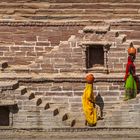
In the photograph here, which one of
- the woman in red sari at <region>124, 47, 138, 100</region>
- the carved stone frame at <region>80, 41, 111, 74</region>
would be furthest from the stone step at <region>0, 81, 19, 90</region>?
the woman in red sari at <region>124, 47, 138, 100</region>

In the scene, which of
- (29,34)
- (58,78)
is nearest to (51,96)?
(58,78)

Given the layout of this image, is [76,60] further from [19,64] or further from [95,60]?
[19,64]

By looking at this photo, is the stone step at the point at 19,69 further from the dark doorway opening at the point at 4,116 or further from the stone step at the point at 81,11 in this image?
the stone step at the point at 81,11

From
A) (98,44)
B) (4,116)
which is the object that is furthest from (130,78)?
(4,116)

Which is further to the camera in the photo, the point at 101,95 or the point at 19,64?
the point at 19,64

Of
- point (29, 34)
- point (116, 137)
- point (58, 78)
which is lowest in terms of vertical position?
point (116, 137)

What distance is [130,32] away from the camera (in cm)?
2589

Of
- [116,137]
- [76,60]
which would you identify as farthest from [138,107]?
[76,60]

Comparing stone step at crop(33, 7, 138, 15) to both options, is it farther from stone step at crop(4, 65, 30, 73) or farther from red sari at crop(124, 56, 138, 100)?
red sari at crop(124, 56, 138, 100)

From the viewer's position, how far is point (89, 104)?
2397 centimetres

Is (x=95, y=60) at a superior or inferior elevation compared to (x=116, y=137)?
superior

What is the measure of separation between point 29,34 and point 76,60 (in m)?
2.41

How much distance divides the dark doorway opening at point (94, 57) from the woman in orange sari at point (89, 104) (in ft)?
4.12

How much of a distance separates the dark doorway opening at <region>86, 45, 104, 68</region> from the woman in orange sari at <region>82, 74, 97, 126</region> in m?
1.26
